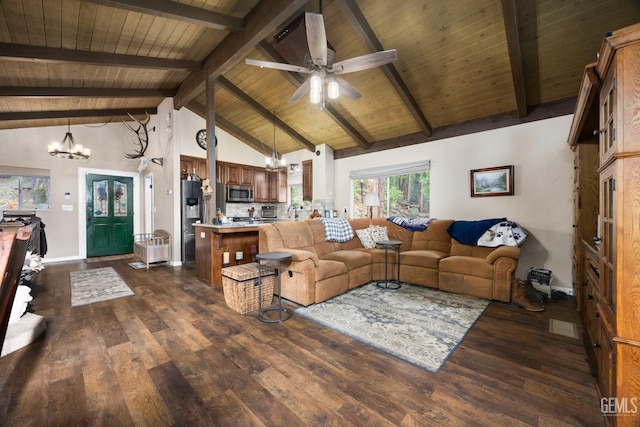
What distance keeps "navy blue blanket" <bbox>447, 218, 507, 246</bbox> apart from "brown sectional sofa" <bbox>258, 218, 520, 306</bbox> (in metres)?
0.10

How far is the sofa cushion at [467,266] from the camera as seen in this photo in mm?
3247

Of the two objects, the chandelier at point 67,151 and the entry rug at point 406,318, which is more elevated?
the chandelier at point 67,151

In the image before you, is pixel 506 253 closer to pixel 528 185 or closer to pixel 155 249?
pixel 528 185

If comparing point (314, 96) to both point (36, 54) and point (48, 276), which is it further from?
point (48, 276)

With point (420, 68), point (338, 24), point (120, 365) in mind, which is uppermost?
point (338, 24)

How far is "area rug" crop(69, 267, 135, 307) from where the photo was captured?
3.32m

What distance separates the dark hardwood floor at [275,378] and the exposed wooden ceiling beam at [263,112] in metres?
4.24

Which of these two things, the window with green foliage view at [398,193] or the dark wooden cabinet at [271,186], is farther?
the dark wooden cabinet at [271,186]

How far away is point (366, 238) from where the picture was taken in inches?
175

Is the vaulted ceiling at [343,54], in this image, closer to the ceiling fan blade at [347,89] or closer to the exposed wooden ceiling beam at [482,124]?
the exposed wooden ceiling beam at [482,124]

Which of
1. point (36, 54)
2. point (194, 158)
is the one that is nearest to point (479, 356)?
point (36, 54)

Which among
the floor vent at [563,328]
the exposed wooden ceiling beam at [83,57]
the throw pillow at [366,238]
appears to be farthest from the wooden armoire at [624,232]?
the exposed wooden ceiling beam at [83,57]

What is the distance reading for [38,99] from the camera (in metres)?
4.31

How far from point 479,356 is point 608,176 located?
58.2 inches
